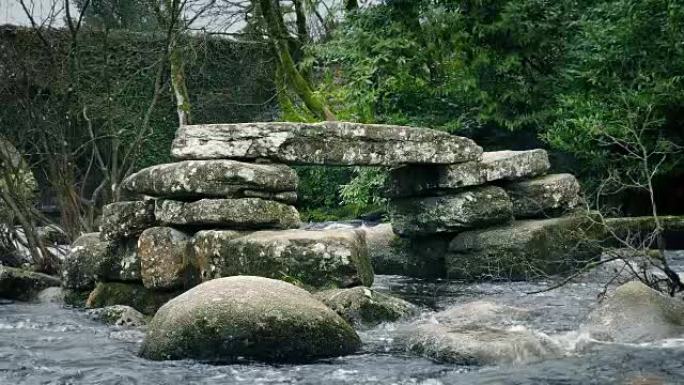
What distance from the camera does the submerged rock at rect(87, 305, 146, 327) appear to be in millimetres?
8695

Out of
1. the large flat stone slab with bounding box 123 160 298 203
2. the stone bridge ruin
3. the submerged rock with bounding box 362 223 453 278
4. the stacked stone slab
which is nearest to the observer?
the stone bridge ruin

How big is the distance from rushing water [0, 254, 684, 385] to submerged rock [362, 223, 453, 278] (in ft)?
12.8

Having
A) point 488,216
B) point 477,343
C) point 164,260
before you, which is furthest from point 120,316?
point 488,216

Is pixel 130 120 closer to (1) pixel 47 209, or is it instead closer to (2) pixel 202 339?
(1) pixel 47 209

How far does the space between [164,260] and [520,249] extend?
184 inches

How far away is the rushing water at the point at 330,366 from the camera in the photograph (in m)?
6.14

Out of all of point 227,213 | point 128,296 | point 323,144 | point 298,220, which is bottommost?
point 128,296

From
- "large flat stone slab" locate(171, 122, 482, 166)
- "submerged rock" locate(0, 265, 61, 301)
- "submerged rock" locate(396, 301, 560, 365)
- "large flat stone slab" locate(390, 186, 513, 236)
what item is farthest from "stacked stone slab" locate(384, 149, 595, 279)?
"submerged rock" locate(0, 265, 61, 301)

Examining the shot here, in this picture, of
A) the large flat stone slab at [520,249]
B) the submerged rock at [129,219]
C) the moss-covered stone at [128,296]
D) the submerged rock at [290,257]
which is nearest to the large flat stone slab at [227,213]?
the submerged rock at [290,257]

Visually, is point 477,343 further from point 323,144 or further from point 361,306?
point 323,144

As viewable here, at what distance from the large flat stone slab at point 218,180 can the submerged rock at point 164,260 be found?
499mm

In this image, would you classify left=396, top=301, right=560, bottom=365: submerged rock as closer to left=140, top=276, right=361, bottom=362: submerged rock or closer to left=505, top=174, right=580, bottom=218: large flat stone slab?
left=140, top=276, right=361, bottom=362: submerged rock

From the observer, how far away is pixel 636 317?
748 cm

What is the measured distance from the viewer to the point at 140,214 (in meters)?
9.95
